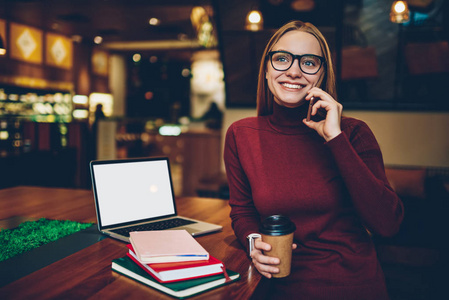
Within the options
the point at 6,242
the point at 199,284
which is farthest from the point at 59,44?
the point at 199,284

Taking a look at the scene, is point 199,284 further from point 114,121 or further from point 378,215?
point 114,121

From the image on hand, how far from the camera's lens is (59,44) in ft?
26.6

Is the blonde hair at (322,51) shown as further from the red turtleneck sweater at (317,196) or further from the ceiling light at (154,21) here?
the ceiling light at (154,21)

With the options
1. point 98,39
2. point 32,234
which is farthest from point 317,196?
point 98,39

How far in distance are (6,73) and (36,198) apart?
593 centimetres

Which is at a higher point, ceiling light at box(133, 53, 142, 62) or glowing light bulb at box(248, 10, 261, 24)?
ceiling light at box(133, 53, 142, 62)

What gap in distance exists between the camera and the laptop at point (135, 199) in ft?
4.39

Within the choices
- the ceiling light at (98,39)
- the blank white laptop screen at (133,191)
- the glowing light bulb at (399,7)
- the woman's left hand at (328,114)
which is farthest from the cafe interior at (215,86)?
the woman's left hand at (328,114)

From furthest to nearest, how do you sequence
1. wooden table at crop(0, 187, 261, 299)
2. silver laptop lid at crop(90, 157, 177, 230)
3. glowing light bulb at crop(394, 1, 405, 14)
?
glowing light bulb at crop(394, 1, 405, 14) → silver laptop lid at crop(90, 157, 177, 230) → wooden table at crop(0, 187, 261, 299)

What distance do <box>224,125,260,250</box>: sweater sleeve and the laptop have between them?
127 millimetres

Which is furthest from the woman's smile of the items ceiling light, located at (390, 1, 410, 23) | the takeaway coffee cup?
ceiling light, located at (390, 1, 410, 23)

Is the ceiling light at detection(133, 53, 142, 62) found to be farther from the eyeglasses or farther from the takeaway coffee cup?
the takeaway coffee cup

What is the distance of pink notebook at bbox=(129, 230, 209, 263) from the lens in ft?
3.01

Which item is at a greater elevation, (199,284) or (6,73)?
(6,73)
